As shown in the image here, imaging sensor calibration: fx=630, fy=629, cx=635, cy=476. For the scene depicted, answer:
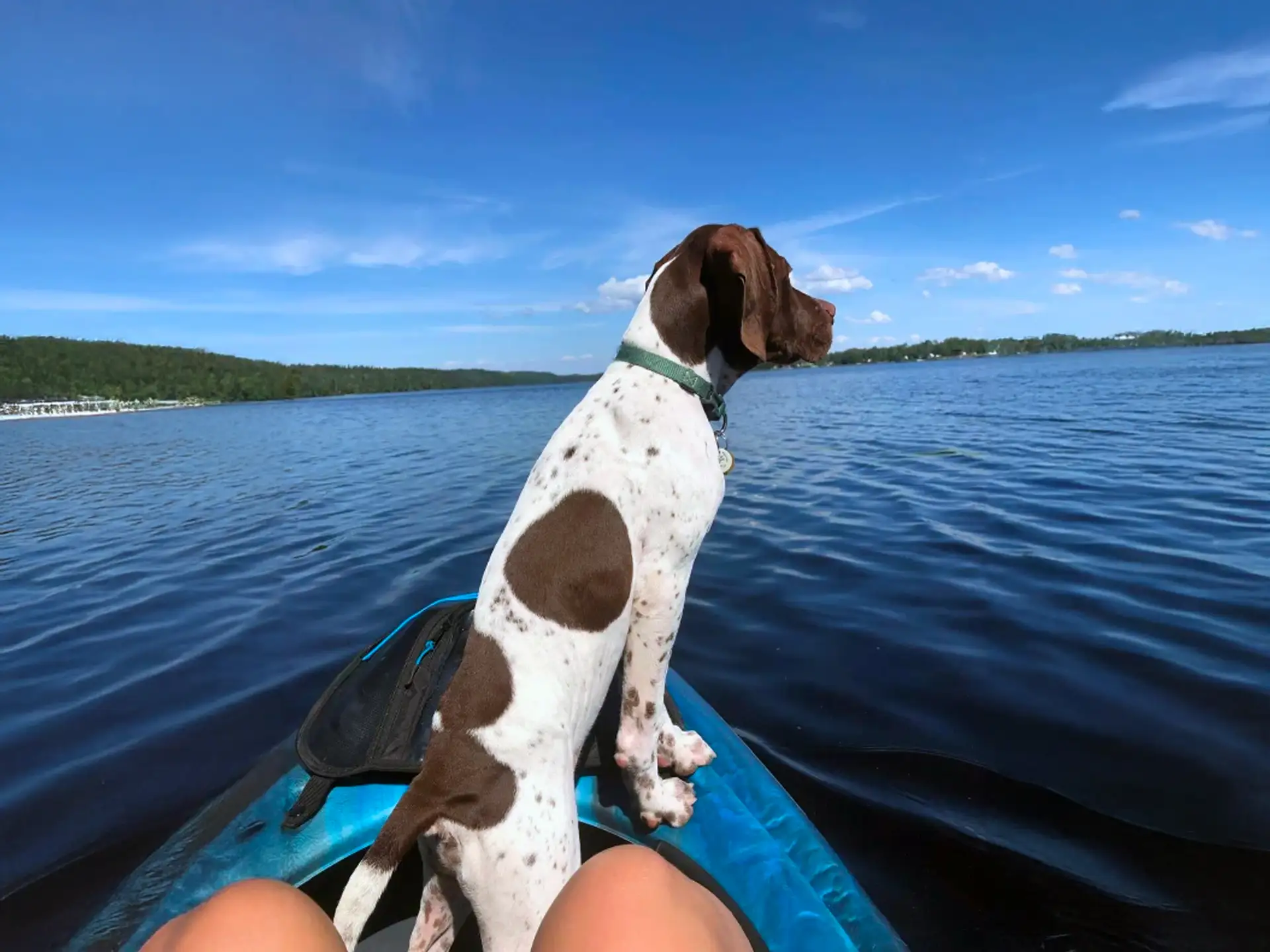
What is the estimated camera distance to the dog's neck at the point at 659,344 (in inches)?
124

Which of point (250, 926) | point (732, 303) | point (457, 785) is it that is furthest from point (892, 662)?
point (250, 926)

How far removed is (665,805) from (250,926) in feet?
6.12

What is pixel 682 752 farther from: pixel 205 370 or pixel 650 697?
pixel 205 370

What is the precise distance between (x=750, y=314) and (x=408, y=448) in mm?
22886

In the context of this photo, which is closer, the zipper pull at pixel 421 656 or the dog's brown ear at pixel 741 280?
the dog's brown ear at pixel 741 280

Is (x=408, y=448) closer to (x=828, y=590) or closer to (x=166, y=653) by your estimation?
(x=166, y=653)

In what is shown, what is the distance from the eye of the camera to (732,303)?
3121mm

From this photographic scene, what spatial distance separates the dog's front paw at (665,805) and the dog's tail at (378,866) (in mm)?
1003

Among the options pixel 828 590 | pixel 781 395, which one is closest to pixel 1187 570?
pixel 828 590

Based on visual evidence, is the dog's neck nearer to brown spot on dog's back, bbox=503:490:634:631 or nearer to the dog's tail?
brown spot on dog's back, bbox=503:490:634:631

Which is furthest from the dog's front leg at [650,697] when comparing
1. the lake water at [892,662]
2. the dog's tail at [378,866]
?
the lake water at [892,662]

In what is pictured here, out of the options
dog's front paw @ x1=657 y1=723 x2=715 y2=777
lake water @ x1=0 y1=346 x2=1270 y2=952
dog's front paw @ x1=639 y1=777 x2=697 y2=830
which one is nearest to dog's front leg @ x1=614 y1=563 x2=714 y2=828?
dog's front paw @ x1=639 y1=777 x2=697 y2=830

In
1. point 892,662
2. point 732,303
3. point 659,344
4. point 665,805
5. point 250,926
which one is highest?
point 732,303

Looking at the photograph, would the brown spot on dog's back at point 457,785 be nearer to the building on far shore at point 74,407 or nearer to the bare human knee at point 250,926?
the bare human knee at point 250,926
